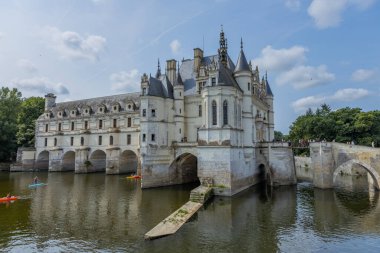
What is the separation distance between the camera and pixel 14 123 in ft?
202

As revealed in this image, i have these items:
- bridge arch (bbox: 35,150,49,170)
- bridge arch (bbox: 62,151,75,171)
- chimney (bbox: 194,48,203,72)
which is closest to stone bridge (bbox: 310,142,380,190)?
chimney (bbox: 194,48,203,72)

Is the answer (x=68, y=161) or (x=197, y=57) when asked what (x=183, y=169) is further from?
(x=68, y=161)

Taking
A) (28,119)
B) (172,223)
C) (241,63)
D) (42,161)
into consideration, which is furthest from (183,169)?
(28,119)

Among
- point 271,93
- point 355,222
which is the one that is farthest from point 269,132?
point 355,222

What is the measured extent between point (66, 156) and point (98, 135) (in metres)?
10.0

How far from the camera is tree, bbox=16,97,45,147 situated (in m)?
62.7

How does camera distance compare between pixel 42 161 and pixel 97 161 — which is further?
pixel 42 161

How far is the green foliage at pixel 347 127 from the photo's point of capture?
4795 cm

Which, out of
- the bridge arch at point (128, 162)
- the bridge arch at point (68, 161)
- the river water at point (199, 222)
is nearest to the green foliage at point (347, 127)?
the river water at point (199, 222)

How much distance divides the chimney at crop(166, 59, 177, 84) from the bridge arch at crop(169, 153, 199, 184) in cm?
1101

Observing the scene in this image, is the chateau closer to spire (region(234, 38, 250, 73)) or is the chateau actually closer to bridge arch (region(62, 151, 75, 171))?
spire (region(234, 38, 250, 73))

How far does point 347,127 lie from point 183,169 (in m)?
32.0

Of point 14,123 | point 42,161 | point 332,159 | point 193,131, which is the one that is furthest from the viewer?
point 14,123

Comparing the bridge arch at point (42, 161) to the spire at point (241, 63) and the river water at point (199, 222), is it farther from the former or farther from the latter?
the spire at point (241, 63)
